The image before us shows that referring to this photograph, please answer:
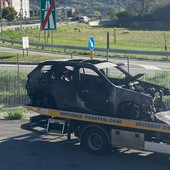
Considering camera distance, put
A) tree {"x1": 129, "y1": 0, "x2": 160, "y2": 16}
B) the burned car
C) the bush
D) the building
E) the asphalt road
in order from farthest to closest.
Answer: tree {"x1": 129, "y1": 0, "x2": 160, "y2": 16} → the building → the bush → the burned car → the asphalt road

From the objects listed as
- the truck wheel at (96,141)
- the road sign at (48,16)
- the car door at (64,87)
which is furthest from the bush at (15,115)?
the truck wheel at (96,141)

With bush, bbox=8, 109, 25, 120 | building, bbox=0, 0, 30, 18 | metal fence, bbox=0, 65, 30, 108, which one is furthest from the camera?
building, bbox=0, 0, 30, 18

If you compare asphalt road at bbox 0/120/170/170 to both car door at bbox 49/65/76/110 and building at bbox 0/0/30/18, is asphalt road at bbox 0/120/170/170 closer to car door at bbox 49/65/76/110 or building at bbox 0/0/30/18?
car door at bbox 49/65/76/110

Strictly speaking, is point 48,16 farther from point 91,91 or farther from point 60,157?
point 60,157

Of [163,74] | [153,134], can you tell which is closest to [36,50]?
[163,74]

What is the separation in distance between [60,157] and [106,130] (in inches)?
47.1

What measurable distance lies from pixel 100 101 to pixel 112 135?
0.86 m

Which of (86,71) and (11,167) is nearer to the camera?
(11,167)

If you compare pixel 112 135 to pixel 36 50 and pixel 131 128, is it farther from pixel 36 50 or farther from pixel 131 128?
pixel 36 50

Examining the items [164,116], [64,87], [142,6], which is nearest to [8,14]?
[142,6]

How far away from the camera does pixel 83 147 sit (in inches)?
483

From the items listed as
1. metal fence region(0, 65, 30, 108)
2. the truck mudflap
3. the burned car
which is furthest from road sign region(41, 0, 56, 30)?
the truck mudflap

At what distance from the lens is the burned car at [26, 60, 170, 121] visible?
38.0 feet

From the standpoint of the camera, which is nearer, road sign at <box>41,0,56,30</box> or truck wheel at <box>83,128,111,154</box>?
truck wheel at <box>83,128,111,154</box>
